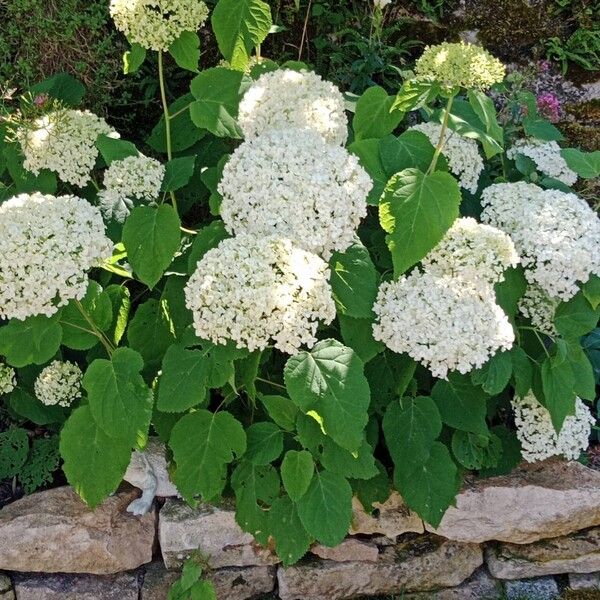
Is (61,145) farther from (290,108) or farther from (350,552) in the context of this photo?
(350,552)

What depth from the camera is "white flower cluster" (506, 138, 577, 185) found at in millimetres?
3703

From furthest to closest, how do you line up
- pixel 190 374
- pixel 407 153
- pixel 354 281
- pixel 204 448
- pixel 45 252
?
1. pixel 407 153
2. pixel 204 448
3. pixel 354 281
4. pixel 190 374
5. pixel 45 252

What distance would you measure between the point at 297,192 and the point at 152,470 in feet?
4.89

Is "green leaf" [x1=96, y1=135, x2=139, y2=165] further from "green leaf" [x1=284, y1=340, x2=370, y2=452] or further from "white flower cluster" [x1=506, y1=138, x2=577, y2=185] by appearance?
"white flower cluster" [x1=506, y1=138, x2=577, y2=185]

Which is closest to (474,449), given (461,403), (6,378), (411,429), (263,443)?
(461,403)

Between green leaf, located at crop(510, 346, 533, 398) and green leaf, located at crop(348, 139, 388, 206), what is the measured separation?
84 cm

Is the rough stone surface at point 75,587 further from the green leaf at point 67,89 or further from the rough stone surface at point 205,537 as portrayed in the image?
the green leaf at point 67,89

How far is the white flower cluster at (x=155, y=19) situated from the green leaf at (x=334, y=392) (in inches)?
55.3

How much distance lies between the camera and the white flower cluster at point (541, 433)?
3.50m

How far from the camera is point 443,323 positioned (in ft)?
9.42

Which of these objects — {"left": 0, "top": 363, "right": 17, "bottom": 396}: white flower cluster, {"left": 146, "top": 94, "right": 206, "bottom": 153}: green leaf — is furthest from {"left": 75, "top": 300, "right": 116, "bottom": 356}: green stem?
{"left": 146, "top": 94, "right": 206, "bottom": 153}: green leaf

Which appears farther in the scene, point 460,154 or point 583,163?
point 583,163

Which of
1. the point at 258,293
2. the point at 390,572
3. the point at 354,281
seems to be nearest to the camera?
the point at 258,293

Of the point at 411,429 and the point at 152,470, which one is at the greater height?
the point at 411,429
